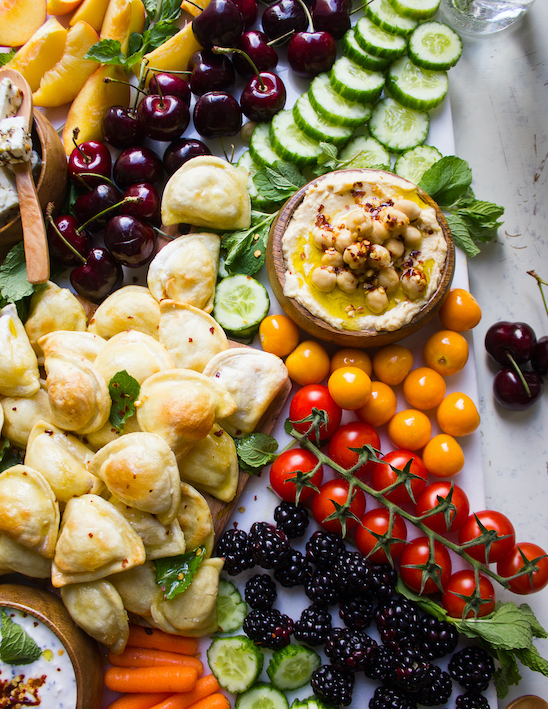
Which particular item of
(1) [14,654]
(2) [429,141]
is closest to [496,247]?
(2) [429,141]

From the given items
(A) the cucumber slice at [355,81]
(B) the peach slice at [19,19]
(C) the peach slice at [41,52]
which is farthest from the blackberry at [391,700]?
(B) the peach slice at [19,19]

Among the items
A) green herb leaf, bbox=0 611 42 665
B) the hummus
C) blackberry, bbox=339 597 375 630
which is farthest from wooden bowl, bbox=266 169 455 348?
green herb leaf, bbox=0 611 42 665

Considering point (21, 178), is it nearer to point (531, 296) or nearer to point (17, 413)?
point (17, 413)

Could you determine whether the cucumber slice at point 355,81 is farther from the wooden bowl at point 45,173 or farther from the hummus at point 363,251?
the wooden bowl at point 45,173

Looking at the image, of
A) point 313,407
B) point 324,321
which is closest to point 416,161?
point 324,321

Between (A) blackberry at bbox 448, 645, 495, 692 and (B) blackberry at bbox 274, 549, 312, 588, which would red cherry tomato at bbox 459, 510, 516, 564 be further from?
(B) blackberry at bbox 274, 549, 312, 588

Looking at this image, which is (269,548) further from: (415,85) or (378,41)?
(378,41)
